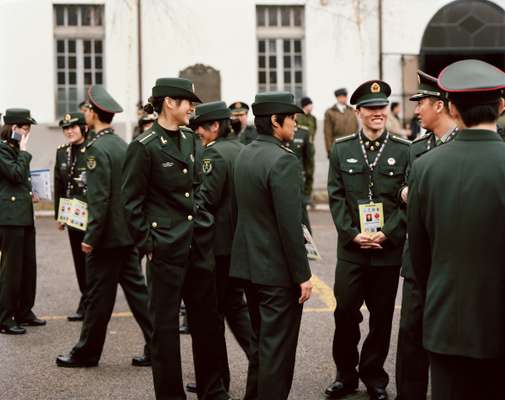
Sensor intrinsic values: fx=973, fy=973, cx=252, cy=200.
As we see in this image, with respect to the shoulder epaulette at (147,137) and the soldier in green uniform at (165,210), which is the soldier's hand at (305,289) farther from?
the shoulder epaulette at (147,137)

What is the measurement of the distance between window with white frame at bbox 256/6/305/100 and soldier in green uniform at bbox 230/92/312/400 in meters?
17.4

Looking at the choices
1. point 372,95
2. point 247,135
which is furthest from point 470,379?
point 247,135

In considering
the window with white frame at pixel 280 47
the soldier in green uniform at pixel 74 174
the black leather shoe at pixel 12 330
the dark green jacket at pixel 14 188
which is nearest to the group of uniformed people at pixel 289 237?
the soldier in green uniform at pixel 74 174

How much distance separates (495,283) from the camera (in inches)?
160

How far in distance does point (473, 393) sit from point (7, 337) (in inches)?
211

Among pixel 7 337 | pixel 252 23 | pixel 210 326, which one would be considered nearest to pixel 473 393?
pixel 210 326

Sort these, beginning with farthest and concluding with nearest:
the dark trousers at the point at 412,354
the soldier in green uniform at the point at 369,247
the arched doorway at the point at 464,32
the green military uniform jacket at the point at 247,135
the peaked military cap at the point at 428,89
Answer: the arched doorway at the point at 464,32, the green military uniform jacket at the point at 247,135, the soldier in green uniform at the point at 369,247, the peaked military cap at the point at 428,89, the dark trousers at the point at 412,354

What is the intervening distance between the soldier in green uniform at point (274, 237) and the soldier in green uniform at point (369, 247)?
90cm

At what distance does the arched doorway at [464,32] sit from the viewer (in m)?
23.0

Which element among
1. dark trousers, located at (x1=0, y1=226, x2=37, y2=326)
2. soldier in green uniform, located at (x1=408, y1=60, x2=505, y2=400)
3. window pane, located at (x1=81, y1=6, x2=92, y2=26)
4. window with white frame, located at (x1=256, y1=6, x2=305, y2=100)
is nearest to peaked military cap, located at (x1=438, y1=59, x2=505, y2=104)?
soldier in green uniform, located at (x1=408, y1=60, x2=505, y2=400)

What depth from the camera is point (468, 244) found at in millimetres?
4086

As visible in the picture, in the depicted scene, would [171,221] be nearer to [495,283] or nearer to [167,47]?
[495,283]

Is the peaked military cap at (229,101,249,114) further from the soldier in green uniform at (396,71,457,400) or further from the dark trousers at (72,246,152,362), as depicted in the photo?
the soldier in green uniform at (396,71,457,400)

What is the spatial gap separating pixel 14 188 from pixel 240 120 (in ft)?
7.15
